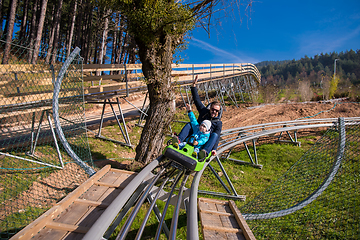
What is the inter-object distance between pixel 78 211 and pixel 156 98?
3119 millimetres

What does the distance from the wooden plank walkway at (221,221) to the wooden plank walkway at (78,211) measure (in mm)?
1115

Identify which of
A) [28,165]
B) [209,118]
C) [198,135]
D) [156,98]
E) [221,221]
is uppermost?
[156,98]

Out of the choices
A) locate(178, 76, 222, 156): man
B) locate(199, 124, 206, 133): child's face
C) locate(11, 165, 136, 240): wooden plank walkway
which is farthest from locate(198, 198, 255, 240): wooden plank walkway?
locate(199, 124, 206, 133): child's face

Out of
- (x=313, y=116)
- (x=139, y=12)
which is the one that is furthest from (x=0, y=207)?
(x=313, y=116)

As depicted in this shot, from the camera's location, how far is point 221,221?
7.32 ft

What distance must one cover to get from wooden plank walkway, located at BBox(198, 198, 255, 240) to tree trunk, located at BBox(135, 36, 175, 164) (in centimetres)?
236

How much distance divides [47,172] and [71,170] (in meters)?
0.48

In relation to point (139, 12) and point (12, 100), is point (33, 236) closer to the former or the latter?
point (12, 100)

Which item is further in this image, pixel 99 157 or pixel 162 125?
pixel 99 157

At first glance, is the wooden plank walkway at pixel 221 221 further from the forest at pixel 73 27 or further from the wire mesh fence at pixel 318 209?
the forest at pixel 73 27

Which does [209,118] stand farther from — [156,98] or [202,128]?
[156,98]

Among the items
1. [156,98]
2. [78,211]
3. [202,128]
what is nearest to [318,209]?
[202,128]

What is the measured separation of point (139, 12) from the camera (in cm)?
432

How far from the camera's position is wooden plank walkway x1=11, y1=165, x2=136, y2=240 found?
1.72 metres
